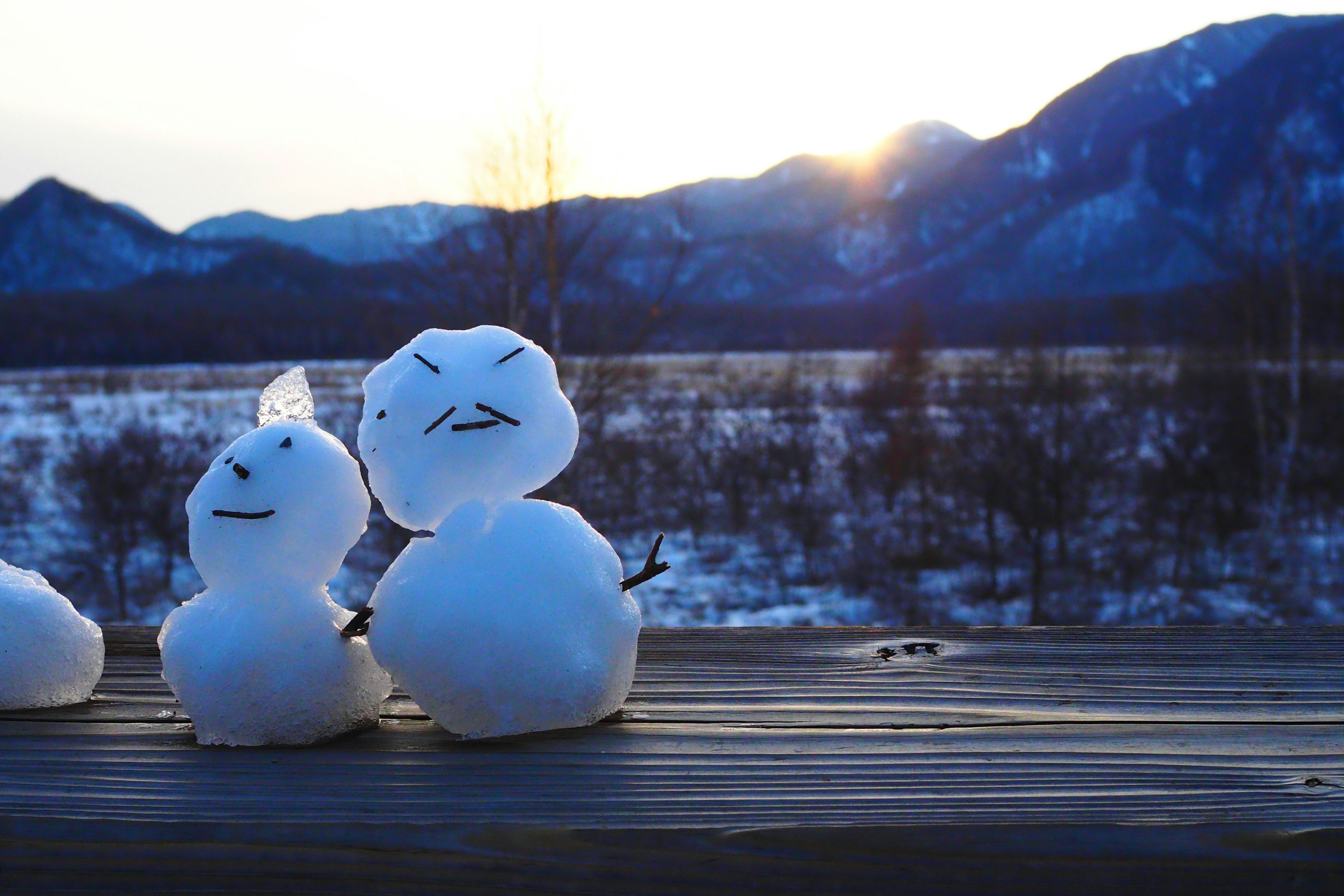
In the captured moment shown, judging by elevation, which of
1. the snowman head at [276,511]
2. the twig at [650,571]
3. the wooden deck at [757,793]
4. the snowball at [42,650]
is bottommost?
the wooden deck at [757,793]

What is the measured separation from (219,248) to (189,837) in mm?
121827

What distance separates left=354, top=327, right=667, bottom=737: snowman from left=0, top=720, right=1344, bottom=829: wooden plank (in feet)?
0.17

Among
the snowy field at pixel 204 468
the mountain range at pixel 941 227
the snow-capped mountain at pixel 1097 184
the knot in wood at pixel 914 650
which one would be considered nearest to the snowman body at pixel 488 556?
the knot in wood at pixel 914 650

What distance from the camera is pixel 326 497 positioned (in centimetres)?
112

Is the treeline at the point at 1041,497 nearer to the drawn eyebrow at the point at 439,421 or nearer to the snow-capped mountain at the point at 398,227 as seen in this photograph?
the snow-capped mountain at the point at 398,227

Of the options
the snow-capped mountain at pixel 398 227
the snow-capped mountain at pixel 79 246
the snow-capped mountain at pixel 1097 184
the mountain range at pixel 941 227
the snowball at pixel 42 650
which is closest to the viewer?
the snowball at pixel 42 650

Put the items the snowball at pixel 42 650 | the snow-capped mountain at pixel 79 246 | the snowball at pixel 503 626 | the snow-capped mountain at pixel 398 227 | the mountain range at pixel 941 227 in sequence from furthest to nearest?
the snow-capped mountain at pixel 79 246, the mountain range at pixel 941 227, the snow-capped mountain at pixel 398 227, the snowball at pixel 42 650, the snowball at pixel 503 626

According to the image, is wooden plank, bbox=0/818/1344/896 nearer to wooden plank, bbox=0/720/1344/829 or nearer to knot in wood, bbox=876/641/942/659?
wooden plank, bbox=0/720/1344/829

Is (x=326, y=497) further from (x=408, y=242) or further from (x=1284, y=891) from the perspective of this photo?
(x=408, y=242)

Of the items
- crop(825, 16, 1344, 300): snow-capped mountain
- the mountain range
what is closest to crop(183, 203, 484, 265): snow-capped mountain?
the mountain range

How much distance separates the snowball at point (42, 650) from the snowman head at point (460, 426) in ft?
1.61

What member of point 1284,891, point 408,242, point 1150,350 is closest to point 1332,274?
Result: point 408,242

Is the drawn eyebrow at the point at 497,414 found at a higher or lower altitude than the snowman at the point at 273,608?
higher

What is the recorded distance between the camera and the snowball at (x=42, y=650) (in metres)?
1.21
